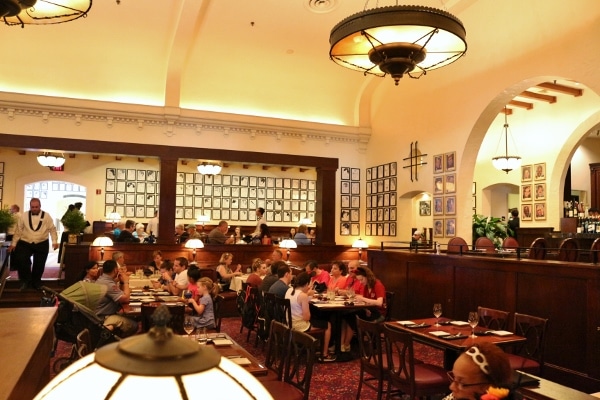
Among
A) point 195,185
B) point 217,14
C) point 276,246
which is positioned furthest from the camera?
point 195,185

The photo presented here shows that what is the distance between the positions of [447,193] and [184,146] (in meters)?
6.26

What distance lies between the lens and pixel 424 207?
1273 cm

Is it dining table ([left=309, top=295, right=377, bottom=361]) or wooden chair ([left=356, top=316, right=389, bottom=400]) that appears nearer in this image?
wooden chair ([left=356, top=316, right=389, bottom=400])

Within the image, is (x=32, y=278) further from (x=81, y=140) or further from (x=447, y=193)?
(x=447, y=193)

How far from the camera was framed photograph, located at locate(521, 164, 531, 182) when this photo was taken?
1289 centimetres

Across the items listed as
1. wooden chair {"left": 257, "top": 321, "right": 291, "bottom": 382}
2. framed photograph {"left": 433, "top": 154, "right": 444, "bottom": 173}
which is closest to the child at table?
wooden chair {"left": 257, "top": 321, "right": 291, "bottom": 382}

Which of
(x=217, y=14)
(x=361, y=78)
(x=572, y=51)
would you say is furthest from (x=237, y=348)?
(x=361, y=78)

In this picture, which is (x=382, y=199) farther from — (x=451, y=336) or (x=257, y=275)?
(x=451, y=336)

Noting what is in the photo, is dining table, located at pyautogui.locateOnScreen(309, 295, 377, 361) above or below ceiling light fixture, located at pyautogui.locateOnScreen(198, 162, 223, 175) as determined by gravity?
below

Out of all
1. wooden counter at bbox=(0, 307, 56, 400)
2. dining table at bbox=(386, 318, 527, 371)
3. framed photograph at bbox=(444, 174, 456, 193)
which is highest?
framed photograph at bbox=(444, 174, 456, 193)

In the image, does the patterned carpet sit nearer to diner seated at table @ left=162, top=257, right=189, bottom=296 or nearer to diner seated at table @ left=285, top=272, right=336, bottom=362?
diner seated at table @ left=285, top=272, right=336, bottom=362

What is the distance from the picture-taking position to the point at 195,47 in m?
11.6

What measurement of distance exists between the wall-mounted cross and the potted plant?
743cm

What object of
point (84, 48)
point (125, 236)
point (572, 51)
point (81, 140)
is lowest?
point (125, 236)
